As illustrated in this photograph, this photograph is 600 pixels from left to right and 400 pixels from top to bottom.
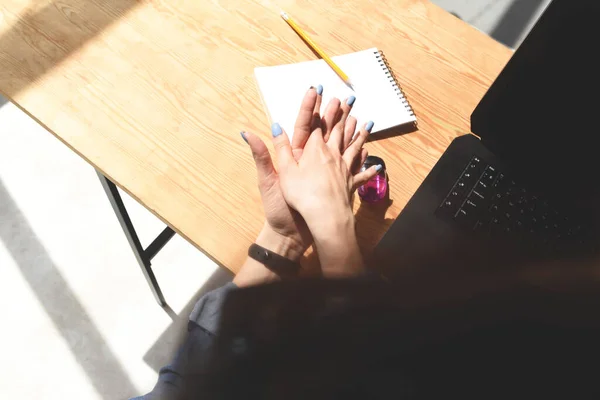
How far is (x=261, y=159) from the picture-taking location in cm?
80

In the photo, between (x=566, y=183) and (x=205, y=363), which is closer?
(x=205, y=363)

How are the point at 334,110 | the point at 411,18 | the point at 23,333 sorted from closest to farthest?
the point at 334,110, the point at 411,18, the point at 23,333

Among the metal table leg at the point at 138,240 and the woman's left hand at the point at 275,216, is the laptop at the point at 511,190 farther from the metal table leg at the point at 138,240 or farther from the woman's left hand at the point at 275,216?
the metal table leg at the point at 138,240

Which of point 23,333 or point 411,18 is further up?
point 411,18

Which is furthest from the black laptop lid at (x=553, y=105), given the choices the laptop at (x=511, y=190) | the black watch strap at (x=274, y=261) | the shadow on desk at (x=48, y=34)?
the shadow on desk at (x=48, y=34)

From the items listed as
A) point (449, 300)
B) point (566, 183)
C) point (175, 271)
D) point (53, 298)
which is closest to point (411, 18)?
point (566, 183)

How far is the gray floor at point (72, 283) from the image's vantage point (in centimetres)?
144

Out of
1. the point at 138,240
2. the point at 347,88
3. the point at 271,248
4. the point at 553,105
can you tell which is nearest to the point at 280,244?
the point at 271,248

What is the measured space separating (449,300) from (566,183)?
0.56m

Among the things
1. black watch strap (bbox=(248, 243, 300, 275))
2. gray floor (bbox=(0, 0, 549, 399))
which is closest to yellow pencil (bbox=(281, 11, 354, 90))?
black watch strap (bbox=(248, 243, 300, 275))

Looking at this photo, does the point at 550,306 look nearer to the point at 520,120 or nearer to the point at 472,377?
the point at 472,377

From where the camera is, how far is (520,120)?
2.43ft

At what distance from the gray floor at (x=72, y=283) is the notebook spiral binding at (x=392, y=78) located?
850 millimetres

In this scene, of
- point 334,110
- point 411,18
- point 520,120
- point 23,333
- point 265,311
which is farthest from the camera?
point 23,333
